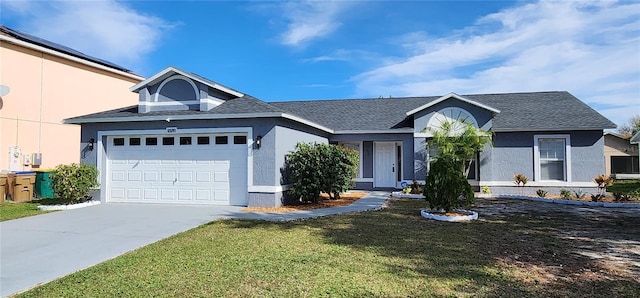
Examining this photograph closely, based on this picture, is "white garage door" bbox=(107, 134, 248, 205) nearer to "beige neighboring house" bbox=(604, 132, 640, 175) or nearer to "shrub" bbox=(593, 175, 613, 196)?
"shrub" bbox=(593, 175, 613, 196)

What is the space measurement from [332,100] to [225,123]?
11.1m

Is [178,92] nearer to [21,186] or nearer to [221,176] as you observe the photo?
[221,176]

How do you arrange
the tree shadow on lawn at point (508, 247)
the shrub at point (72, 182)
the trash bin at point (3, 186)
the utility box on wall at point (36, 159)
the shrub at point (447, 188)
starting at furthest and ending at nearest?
the utility box on wall at point (36, 159) < the trash bin at point (3, 186) < the shrub at point (72, 182) < the shrub at point (447, 188) < the tree shadow on lawn at point (508, 247)

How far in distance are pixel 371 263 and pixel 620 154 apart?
101 ft

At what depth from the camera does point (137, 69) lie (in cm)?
2327

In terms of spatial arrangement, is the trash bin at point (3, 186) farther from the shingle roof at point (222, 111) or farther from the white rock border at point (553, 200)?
the white rock border at point (553, 200)

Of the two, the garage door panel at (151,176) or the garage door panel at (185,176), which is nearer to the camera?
the garage door panel at (185,176)

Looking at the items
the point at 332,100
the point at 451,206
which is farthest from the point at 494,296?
the point at 332,100

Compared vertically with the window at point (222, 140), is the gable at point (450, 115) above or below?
above

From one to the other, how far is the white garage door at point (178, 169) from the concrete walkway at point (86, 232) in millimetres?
597

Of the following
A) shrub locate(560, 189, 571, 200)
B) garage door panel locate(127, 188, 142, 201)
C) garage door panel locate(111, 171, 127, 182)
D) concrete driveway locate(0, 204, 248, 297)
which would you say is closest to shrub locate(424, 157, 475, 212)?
concrete driveway locate(0, 204, 248, 297)

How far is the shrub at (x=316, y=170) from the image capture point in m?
12.0

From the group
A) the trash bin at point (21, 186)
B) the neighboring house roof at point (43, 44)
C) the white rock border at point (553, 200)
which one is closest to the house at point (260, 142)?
the white rock border at point (553, 200)

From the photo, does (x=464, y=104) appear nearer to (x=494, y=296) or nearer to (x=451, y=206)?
(x=451, y=206)
